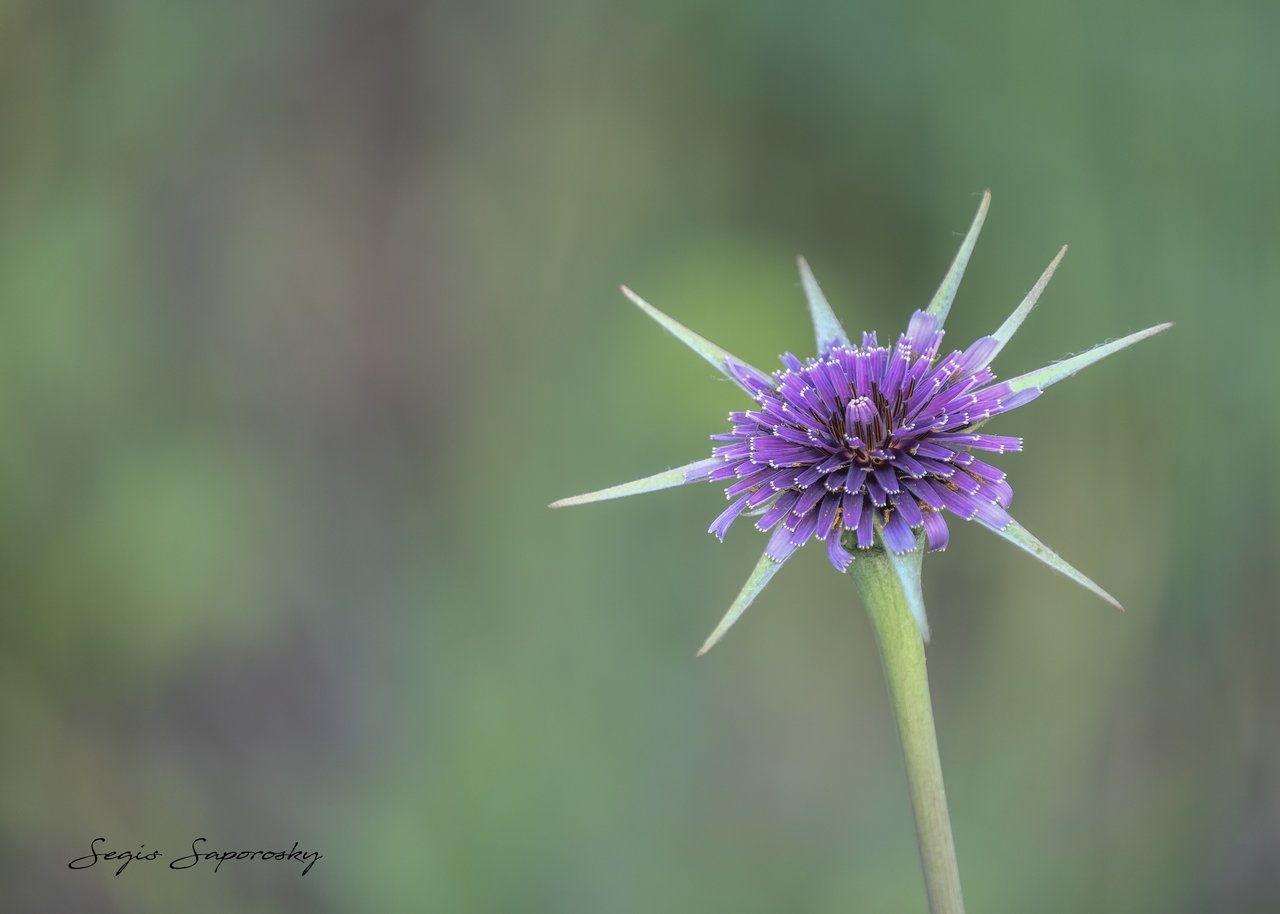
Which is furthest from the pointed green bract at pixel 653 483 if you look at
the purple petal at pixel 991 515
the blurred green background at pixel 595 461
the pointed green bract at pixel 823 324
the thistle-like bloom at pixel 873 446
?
the blurred green background at pixel 595 461

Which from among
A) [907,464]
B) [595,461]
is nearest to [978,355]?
[907,464]

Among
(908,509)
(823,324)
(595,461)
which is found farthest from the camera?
(595,461)

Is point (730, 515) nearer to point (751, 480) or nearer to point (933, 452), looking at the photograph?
point (751, 480)

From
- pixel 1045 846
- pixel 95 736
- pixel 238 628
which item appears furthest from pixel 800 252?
pixel 95 736

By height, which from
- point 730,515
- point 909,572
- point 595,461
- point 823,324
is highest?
point 595,461

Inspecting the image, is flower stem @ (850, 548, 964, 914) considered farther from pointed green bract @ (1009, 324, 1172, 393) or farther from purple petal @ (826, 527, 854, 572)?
pointed green bract @ (1009, 324, 1172, 393)
